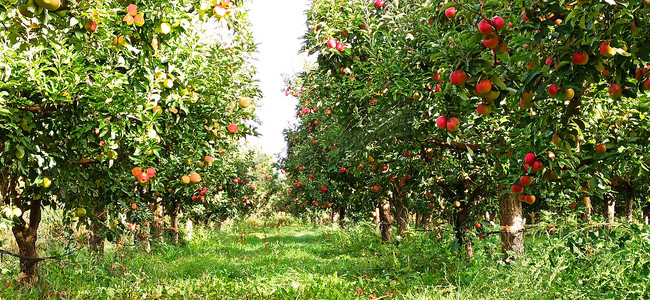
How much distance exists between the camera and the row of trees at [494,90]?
7.34ft

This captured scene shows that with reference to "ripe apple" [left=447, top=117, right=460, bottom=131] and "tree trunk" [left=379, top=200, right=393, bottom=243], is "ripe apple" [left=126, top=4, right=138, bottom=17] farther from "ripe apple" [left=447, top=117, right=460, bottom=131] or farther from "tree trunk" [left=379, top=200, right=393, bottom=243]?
"tree trunk" [left=379, top=200, right=393, bottom=243]

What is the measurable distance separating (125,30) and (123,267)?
472 cm

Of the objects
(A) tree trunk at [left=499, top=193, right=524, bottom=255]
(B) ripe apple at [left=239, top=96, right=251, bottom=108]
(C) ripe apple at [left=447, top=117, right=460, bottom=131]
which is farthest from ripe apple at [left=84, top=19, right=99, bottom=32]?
(A) tree trunk at [left=499, top=193, right=524, bottom=255]

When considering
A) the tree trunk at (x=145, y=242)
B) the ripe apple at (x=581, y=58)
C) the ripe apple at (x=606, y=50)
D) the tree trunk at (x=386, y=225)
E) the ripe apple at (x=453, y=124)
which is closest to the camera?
the ripe apple at (x=606, y=50)

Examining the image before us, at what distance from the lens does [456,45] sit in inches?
105

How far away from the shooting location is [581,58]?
2.15m

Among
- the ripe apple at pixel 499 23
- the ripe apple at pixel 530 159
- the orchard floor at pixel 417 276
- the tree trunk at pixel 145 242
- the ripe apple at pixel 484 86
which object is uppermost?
the ripe apple at pixel 499 23

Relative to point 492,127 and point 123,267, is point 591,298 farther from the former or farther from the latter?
point 123,267

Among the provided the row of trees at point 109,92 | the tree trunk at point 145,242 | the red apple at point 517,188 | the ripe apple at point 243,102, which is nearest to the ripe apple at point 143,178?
the row of trees at point 109,92

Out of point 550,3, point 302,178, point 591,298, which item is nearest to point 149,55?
point 550,3

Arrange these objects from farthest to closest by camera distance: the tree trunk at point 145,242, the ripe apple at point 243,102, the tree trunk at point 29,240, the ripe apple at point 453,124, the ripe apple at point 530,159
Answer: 1. the tree trunk at point 145,242
2. the tree trunk at point 29,240
3. the ripe apple at point 243,102
4. the ripe apple at point 530,159
5. the ripe apple at point 453,124

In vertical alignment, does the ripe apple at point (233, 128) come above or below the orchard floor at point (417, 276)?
above

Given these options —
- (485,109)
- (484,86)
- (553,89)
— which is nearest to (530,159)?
(485,109)

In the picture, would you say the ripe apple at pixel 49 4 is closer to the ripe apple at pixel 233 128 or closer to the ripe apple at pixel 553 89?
the ripe apple at pixel 553 89
